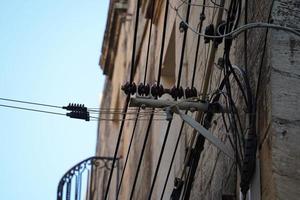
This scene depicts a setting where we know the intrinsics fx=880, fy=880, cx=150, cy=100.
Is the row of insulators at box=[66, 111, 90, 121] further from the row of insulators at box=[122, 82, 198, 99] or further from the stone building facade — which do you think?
the row of insulators at box=[122, 82, 198, 99]

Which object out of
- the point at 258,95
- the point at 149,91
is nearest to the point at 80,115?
the point at 149,91

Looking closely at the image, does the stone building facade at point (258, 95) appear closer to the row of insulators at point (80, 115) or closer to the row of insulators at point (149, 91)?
the row of insulators at point (149, 91)

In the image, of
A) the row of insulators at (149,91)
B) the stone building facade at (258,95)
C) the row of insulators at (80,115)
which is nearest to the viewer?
the stone building facade at (258,95)

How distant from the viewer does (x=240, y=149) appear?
5578mm

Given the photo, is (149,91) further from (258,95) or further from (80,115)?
(258,95)

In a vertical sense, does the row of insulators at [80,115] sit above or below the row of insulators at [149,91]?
below

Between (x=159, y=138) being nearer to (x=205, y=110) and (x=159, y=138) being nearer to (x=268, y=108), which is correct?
(x=205, y=110)

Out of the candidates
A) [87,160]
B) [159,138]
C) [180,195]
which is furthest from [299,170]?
[87,160]

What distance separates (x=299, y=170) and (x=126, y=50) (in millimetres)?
11830

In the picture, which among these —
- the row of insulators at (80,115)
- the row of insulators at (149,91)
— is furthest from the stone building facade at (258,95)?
the row of insulators at (80,115)

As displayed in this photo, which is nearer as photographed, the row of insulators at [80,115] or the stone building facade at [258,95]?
the stone building facade at [258,95]

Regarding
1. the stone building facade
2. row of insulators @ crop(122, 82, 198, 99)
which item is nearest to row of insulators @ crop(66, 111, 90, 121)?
the stone building facade

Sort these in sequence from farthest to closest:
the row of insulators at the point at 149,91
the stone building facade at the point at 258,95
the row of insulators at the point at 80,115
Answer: the row of insulators at the point at 80,115
the row of insulators at the point at 149,91
the stone building facade at the point at 258,95

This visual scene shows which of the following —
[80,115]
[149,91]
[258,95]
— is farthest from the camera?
[80,115]
